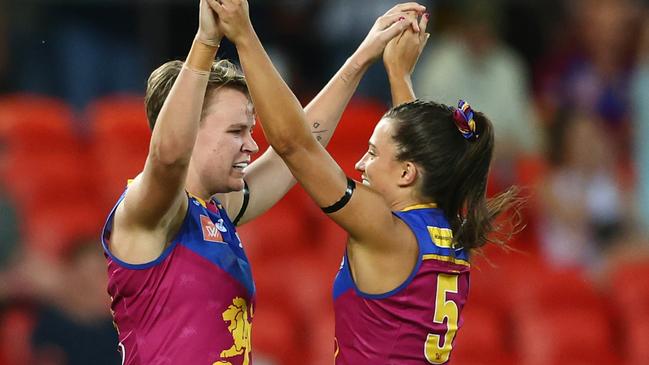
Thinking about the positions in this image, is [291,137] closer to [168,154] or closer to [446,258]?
[168,154]

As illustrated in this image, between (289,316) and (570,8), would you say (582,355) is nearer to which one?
(289,316)

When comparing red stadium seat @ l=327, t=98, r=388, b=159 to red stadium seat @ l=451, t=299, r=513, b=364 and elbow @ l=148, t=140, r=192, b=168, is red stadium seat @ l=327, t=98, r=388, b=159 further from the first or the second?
elbow @ l=148, t=140, r=192, b=168

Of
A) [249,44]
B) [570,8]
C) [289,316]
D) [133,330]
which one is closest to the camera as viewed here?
[249,44]

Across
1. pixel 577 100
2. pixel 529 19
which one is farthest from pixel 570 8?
pixel 577 100

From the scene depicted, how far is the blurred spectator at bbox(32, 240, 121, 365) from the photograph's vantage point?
6652mm

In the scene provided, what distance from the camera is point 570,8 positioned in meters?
9.70

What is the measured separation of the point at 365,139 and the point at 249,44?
5022 mm

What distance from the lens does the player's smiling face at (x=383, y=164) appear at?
12.7ft

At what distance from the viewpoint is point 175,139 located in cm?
347

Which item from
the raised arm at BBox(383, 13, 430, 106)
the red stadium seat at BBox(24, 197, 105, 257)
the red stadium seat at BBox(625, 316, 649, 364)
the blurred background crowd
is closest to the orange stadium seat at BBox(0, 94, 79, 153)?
the blurred background crowd

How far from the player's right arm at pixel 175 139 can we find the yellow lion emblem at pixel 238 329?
0.39 m

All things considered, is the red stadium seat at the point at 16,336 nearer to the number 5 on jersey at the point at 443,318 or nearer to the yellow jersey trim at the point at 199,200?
the yellow jersey trim at the point at 199,200

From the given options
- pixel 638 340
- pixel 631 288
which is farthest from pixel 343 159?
pixel 638 340

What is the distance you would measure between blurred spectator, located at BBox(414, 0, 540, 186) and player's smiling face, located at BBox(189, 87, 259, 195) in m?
4.39
